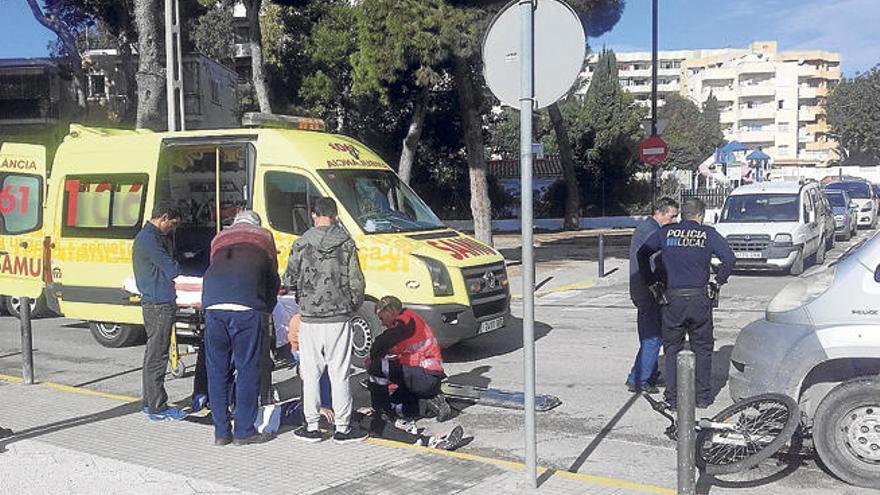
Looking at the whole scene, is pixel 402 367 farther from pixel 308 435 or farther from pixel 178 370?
pixel 178 370

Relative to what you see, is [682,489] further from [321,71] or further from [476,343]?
[321,71]

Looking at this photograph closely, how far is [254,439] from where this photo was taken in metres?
6.43

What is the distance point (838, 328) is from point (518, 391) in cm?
346

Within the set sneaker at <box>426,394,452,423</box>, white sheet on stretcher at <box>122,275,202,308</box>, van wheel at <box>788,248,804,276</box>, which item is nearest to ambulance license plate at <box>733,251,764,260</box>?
van wheel at <box>788,248,804,276</box>

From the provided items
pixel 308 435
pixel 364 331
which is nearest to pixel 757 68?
pixel 364 331

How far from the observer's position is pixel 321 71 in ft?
98.5

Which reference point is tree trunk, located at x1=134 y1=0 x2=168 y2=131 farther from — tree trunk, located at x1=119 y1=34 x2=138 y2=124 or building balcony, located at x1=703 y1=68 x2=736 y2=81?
building balcony, located at x1=703 y1=68 x2=736 y2=81

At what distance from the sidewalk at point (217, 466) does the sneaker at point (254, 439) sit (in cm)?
8

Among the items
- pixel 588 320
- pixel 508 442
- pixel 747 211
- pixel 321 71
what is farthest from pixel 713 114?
pixel 508 442

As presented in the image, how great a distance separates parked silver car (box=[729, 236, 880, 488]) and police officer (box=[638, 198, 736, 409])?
48.6 inches

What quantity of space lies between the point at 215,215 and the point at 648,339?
6856 millimetres

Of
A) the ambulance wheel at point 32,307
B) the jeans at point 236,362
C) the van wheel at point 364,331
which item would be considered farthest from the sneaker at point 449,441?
the ambulance wheel at point 32,307

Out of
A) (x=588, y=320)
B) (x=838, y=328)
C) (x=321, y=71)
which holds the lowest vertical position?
(x=588, y=320)

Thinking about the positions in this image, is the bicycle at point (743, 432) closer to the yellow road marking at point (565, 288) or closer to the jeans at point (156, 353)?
the jeans at point (156, 353)
